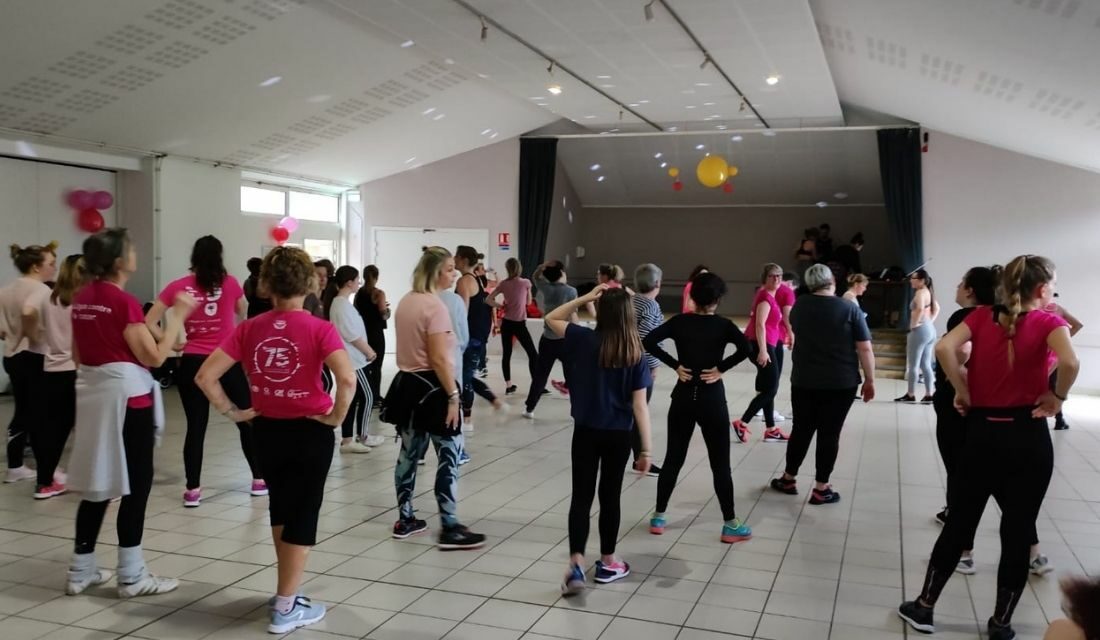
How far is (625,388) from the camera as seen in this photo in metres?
3.53

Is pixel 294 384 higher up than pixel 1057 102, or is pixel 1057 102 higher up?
pixel 1057 102

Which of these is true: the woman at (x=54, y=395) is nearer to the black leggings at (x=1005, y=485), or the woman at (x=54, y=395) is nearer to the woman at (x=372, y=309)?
the woman at (x=372, y=309)

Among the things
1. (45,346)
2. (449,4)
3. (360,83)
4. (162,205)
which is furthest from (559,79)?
(45,346)

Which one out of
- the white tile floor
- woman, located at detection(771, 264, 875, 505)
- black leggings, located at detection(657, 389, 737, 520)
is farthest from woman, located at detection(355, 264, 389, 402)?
woman, located at detection(771, 264, 875, 505)

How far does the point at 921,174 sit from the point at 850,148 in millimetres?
2056

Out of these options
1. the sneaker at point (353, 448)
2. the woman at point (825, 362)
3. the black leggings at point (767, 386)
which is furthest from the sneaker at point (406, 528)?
the black leggings at point (767, 386)

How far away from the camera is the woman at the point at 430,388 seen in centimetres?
397

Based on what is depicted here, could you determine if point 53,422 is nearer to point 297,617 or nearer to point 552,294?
point 297,617

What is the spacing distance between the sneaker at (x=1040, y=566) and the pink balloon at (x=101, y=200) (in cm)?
899

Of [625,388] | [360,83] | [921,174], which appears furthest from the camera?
[921,174]

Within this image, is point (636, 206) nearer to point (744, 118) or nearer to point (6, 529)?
point (744, 118)

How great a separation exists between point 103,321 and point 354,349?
2398 millimetres

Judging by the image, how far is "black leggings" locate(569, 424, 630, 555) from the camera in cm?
356

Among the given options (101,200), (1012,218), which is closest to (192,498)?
(101,200)
